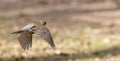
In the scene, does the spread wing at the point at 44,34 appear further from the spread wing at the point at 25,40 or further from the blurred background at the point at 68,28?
the blurred background at the point at 68,28

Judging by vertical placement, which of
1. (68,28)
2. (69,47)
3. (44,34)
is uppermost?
(68,28)

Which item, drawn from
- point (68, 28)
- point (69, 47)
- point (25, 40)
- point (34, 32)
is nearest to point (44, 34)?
point (34, 32)

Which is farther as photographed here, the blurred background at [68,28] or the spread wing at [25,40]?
the blurred background at [68,28]

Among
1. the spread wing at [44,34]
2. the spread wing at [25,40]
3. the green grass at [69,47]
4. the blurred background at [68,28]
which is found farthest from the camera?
the blurred background at [68,28]

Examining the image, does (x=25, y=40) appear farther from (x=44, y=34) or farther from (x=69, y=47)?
(x=69, y=47)

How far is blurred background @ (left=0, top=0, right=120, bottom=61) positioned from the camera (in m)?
8.83

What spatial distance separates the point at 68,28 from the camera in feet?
38.9

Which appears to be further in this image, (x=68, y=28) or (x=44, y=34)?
(x=68, y=28)

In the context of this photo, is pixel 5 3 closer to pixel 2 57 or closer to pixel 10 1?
pixel 10 1

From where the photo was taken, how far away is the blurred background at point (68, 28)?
29.0 ft

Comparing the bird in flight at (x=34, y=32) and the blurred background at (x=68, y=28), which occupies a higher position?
the blurred background at (x=68, y=28)

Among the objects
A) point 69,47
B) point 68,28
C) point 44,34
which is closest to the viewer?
point 44,34

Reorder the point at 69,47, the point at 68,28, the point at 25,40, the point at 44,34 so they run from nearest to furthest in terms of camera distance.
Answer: the point at 44,34, the point at 25,40, the point at 69,47, the point at 68,28

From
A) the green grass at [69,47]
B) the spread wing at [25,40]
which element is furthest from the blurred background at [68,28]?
the spread wing at [25,40]
